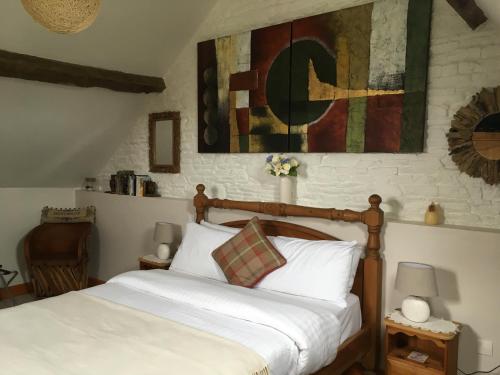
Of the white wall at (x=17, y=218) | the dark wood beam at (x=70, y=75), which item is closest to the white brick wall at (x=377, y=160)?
the dark wood beam at (x=70, y=75)

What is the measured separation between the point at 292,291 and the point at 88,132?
293 cm

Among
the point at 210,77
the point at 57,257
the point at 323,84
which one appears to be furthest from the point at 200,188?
the point at 57,257

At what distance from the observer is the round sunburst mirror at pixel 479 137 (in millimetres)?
2584

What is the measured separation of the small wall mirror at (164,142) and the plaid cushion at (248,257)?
152cm

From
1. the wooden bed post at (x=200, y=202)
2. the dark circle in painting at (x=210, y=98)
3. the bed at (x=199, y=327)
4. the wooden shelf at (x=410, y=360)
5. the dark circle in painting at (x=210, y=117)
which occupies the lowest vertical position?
the wooden shelf at (x=410, y=360)

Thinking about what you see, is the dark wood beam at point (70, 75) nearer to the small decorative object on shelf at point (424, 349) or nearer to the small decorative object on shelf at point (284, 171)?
the small decorative object on shelf at point (284, 171)

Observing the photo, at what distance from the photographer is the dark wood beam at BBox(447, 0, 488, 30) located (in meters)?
2.29

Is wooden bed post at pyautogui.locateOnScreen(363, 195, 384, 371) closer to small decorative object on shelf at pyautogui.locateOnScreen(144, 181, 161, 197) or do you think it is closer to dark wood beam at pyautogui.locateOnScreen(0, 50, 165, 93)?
small decorative object on shelf at pyautogui.locateOnScreen(144, 181, 161, 197)

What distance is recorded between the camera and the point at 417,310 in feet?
8.52

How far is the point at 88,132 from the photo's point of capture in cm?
457

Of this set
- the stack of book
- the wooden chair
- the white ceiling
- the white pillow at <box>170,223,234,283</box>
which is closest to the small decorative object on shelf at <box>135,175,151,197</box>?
the stack of book

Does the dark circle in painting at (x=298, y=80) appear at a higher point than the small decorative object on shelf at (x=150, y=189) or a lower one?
higher

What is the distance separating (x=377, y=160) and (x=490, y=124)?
0.77 metres

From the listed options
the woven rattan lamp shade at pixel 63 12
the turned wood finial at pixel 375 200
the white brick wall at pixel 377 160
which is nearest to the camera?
the woven rattan lamp shade at pixel 63 12
